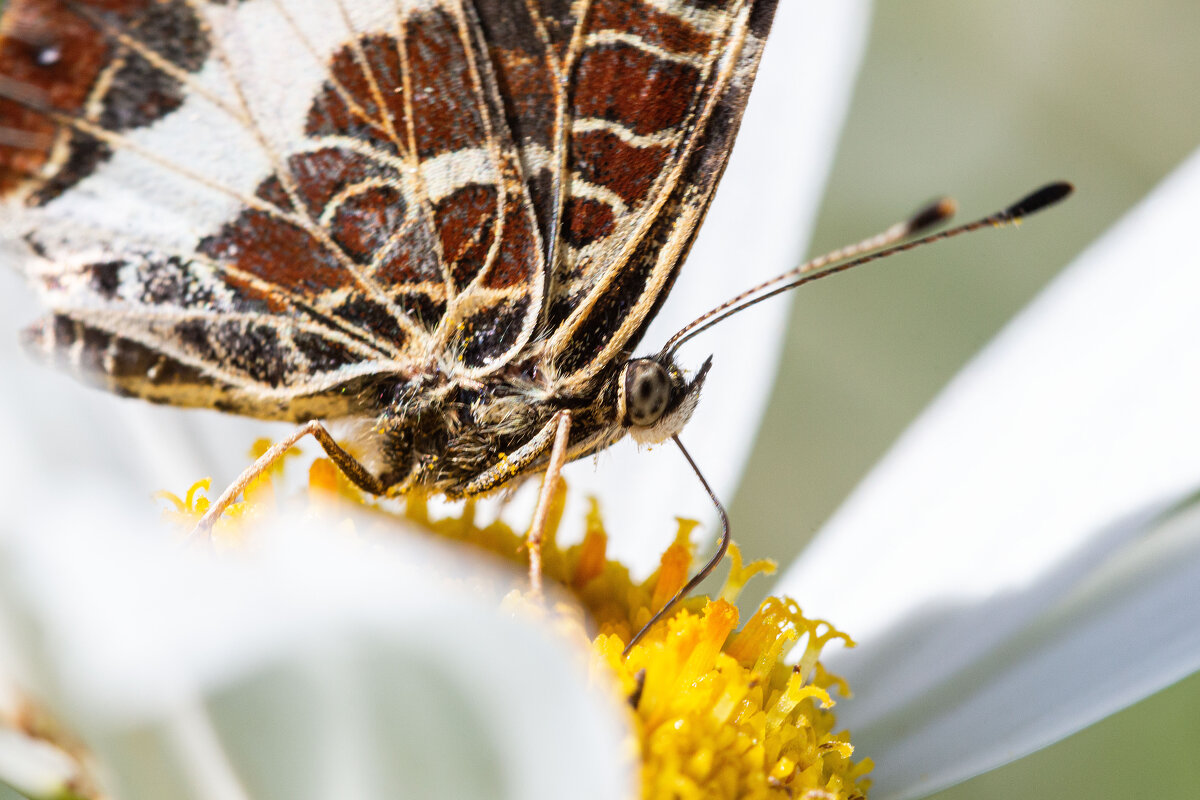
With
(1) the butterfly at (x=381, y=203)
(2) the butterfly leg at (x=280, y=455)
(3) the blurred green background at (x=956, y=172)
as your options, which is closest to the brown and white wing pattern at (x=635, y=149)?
(1) the butterfly at (x=381, y=203)

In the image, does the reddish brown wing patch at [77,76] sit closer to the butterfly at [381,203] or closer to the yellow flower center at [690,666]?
the butterfly at [381,203]

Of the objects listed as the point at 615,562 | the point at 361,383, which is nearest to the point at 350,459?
the point at 361,383

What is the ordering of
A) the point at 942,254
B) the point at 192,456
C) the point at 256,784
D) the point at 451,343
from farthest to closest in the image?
the point at 942,254 → the point at 192,456 → the point at 451,343 → the point at 256,784

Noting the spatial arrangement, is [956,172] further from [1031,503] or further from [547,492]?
[547,492]

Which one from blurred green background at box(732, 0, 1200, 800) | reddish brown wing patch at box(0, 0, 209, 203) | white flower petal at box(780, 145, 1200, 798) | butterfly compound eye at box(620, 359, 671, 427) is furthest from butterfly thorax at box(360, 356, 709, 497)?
blurred green background at box(732, 0, 1200, 800)

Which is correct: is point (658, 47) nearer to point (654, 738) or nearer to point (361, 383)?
point (361, 383)

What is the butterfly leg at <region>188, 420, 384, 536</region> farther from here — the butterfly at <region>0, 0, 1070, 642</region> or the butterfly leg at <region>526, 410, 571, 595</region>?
the butterfly leg at <region>526, 410, 571, 595</region>

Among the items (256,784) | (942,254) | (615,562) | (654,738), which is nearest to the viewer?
(256,784)
